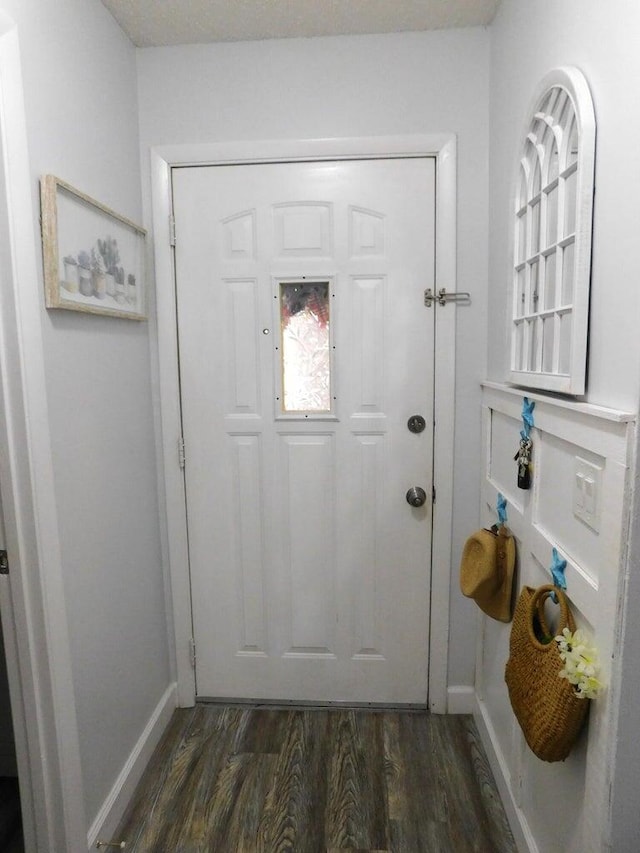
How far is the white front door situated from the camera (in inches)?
68.3

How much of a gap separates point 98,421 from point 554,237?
128cm

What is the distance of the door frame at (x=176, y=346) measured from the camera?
1.68m

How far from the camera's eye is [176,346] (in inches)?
71.5

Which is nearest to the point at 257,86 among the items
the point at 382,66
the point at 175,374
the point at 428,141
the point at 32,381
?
the point at 382,66

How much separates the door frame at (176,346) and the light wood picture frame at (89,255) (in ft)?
0.46

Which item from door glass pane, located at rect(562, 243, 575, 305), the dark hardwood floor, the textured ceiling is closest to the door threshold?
the dark hardwood floor

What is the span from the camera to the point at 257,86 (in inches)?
66.8

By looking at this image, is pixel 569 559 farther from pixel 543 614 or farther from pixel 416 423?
pixel 416 423

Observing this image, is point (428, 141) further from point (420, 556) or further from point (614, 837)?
point (614, 837)

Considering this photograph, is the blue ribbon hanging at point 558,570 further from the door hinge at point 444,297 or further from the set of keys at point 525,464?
the door hinge at point 444,297

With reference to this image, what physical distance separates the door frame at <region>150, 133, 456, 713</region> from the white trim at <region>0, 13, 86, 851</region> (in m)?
0.66

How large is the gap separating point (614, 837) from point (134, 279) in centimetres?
183

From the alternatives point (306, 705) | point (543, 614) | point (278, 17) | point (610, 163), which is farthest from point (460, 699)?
point (278, 17)

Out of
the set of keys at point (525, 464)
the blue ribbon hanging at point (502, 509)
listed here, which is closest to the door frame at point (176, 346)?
the blue ribbon hanging at point (502, 509)
